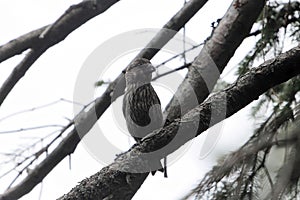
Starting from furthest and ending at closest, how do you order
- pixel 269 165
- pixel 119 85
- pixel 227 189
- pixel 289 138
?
pixel 119 85 < pixel 227 189 < pixel 269 165 < pixel 289 138

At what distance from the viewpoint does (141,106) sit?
4.57 metres

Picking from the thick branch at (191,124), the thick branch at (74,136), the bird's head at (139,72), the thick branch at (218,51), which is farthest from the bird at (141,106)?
the thick branch at (191,124)

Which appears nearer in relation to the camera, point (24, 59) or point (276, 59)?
point (276, 59)

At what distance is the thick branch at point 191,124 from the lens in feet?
7.65

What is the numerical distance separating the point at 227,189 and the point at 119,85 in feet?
7.57

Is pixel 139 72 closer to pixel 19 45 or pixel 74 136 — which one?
pixel 74 136

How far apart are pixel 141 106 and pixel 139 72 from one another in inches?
13.0

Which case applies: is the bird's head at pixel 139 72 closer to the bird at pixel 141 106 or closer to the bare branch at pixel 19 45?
the bird at pixel 141 106

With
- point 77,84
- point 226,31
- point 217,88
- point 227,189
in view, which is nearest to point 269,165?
point 227,189

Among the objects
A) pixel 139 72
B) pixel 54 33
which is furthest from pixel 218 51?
pixel 139 72

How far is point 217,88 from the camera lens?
4.19 metres

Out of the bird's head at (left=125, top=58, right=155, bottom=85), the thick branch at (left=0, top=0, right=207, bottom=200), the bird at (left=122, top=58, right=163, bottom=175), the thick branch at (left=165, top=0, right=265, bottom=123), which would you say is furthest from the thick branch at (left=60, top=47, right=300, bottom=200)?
the bird's head at (left=125, top=58, right=155, bottom=85)

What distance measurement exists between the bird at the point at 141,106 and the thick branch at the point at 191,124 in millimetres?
1864

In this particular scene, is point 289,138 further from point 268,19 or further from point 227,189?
point 268,19
